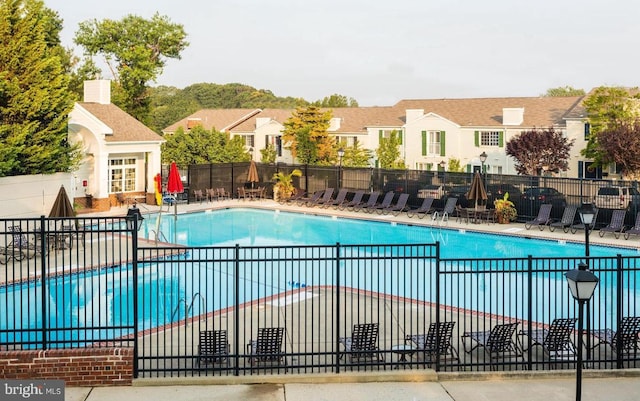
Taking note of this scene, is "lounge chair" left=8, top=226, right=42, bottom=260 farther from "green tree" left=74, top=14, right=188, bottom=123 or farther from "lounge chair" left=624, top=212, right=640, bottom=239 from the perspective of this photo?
"green tree" left=74, top=14, right=188, bottom=123

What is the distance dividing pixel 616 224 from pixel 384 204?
33.7 ft

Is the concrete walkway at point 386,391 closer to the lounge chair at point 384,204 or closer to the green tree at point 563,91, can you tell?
the lounge chair at point 384,204

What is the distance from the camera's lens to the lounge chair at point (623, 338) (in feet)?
40.0

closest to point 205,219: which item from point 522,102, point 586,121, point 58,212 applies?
point 58,212

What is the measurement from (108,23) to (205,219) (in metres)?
25.0

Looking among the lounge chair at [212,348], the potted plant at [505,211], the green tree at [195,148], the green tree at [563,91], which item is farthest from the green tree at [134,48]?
the green tree at [563,91]

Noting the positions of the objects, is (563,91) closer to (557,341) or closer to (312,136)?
(312,136)

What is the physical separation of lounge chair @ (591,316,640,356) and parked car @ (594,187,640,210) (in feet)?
49.2

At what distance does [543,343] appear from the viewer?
1241 centimetres

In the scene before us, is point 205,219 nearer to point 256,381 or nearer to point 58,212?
point 58,212

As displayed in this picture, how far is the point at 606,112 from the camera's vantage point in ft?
153

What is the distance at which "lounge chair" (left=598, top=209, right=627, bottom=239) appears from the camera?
26797mm

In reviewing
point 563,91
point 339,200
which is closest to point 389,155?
point 339,200

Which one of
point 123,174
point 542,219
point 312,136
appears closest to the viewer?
point 542,219
